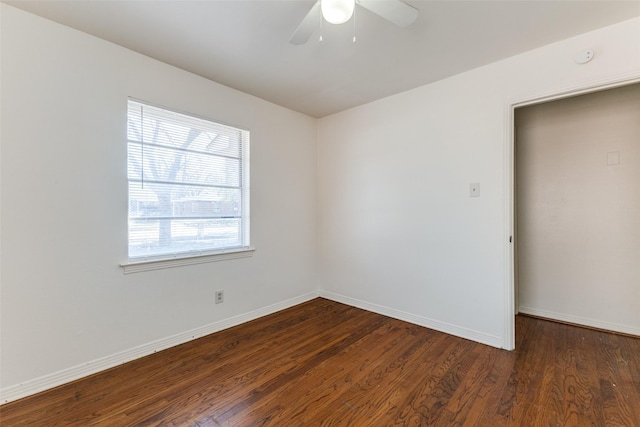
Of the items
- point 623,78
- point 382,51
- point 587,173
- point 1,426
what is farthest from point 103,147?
point 587,173

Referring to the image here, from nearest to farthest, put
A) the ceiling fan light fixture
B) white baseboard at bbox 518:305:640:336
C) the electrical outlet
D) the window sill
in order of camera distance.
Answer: the ceiling fan light fixture < the window sill < white baseboard at bbox 518:305:640:336 < the electrical outlet

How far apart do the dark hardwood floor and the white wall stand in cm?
24

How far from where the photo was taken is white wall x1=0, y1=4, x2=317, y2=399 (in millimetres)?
1776

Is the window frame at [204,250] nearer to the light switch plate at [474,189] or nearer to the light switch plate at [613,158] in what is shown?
the light switch plate at [474,189]

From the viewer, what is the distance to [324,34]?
2000 mm

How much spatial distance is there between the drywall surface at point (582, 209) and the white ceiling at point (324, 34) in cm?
122

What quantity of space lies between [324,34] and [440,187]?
1.70m

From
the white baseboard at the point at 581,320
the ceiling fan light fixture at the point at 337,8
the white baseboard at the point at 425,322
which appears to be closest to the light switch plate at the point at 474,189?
the white baseboard at the point at 425,322

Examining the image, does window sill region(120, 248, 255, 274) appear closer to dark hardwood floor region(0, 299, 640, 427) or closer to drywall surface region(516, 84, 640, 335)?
dark hardwood floor region(0, 299, 640, 427)

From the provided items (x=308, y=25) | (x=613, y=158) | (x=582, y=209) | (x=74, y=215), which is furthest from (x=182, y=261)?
(x=613, y=158)

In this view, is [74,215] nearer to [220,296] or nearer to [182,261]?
[182,261]

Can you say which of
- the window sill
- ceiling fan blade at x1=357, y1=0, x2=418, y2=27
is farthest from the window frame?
ceiling fan blade at x1=357, y1=0, x2=418, y2=27

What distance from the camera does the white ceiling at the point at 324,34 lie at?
5.75 feet

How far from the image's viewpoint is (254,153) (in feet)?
10.2
